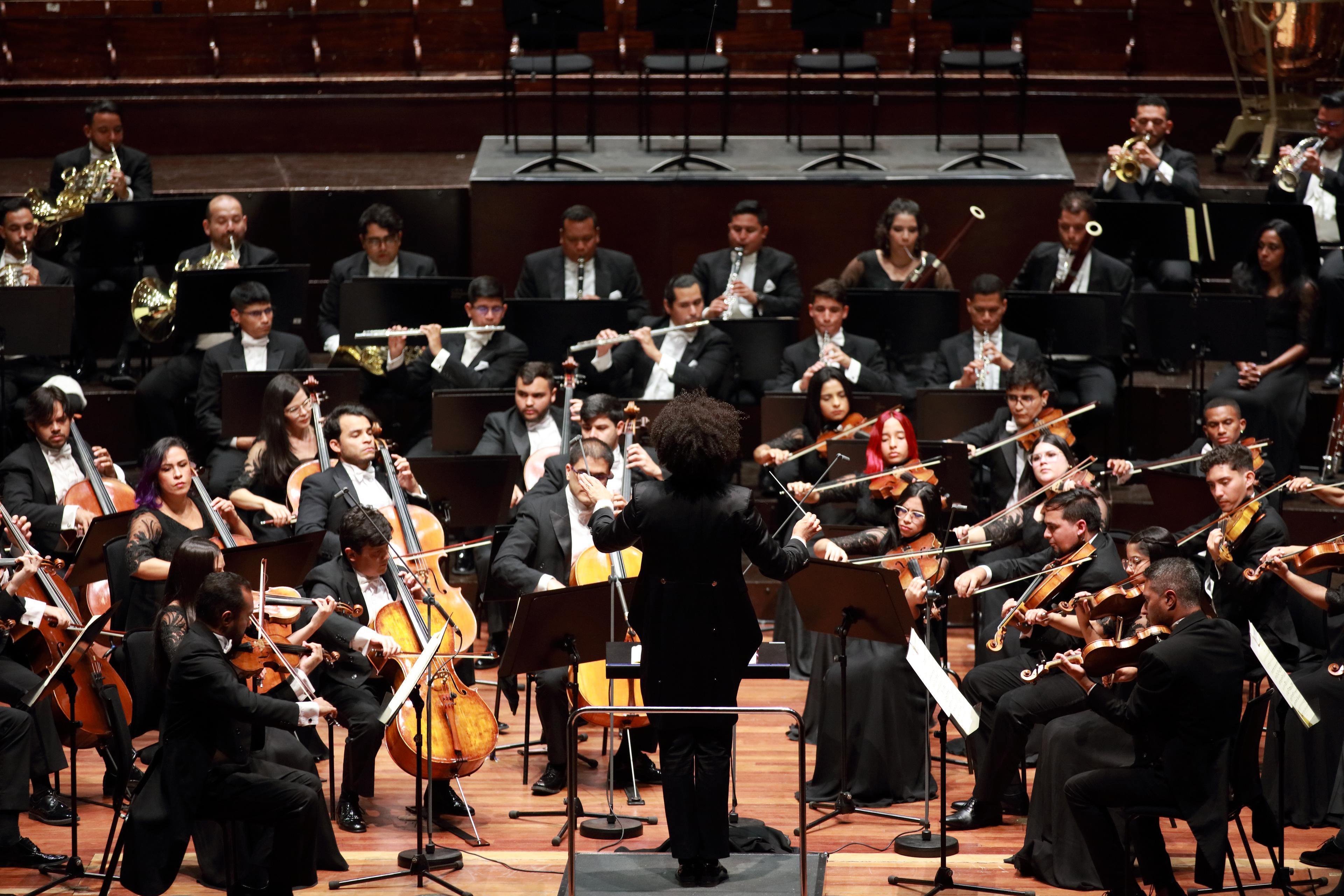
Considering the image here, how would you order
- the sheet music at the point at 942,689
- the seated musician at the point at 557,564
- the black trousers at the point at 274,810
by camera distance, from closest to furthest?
the sheet music at the point at 942,689
the black trousers at the point at 274,810
the seated musician at the point at 557,564

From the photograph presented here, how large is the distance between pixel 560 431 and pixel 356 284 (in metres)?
1.26

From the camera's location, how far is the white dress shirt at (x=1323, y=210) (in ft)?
26.0

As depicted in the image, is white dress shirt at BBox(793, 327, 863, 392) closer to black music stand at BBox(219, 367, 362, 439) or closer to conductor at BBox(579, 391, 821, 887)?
black music stand at BBox(219, 367, 362, 439)

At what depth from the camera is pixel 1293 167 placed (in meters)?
7.93

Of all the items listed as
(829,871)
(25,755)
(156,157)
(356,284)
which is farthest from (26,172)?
(829,871)

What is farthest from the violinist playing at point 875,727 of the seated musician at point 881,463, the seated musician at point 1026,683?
the seated musician at point 881,463

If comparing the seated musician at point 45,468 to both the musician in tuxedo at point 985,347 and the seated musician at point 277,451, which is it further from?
the musician in tuxedo at point 985,347

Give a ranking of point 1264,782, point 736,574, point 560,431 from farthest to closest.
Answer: point 560,431, point 1264,782, point 736,574

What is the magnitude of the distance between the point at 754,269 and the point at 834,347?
2.92 feet

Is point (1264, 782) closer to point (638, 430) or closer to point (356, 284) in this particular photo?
point (638, 430)

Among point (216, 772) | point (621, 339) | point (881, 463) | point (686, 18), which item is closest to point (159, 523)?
point (216, 772)

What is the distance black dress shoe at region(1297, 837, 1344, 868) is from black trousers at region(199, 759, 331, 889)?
2.87 m

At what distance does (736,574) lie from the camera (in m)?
4.27

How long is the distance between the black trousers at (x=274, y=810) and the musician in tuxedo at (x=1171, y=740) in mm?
2056
